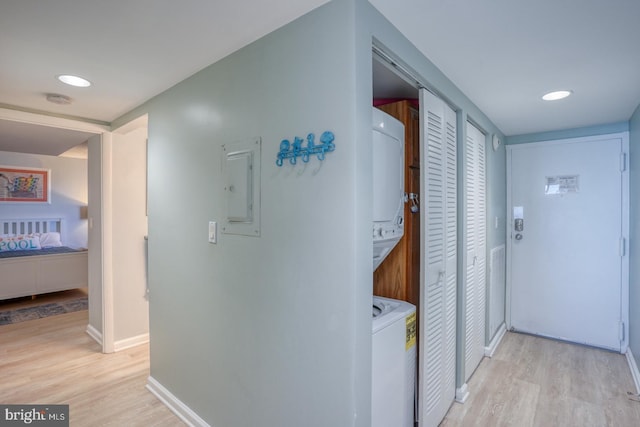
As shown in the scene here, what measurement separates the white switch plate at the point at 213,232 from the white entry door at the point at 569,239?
3034mm

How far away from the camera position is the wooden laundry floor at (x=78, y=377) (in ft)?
6.60

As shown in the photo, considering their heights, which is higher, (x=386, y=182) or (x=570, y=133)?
(x=570, y=133)

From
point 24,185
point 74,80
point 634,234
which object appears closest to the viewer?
point 74,80

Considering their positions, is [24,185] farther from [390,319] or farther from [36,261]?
[390,319]

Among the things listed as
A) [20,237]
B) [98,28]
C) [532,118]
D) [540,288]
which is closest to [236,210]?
[98,28]

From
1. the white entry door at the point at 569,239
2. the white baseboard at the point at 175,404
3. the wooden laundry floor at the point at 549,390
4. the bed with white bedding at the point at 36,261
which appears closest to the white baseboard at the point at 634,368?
the wooden laundry floor at the point at 549,390

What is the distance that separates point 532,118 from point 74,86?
3.43 meters

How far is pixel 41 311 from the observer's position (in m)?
4.01

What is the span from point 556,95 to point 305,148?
77.1 inches

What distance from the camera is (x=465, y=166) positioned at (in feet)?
7.01

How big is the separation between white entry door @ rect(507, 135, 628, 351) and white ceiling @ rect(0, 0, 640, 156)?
864mm

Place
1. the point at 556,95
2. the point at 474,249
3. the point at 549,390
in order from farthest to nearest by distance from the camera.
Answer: the point at 474,249 → the point at 549,390 → the point at 556,95

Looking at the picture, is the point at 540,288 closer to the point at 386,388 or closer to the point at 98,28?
the point at 386,388

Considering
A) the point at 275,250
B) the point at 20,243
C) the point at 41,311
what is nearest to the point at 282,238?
the point at 275,250
